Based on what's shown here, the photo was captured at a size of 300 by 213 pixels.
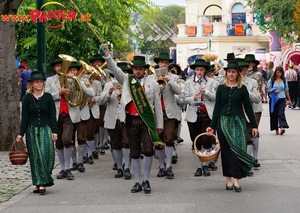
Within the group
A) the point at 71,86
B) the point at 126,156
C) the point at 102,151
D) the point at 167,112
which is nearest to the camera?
the point at 126,156

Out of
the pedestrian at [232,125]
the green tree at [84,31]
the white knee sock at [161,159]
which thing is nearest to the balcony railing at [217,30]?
the green tree at [84,31]

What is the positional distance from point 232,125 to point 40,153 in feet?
8.44

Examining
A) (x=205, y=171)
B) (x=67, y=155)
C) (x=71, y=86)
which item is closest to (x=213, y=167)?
(x=205, y=171)

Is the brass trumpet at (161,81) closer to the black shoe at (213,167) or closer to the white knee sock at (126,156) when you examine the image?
the white knee sock at (126,156)

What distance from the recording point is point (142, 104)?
11.7 metres

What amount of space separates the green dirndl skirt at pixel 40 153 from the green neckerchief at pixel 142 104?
48.0 inches

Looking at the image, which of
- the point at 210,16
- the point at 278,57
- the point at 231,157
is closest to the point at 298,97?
the point at 278,57

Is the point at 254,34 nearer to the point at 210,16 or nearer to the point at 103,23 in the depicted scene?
the point at 210,16

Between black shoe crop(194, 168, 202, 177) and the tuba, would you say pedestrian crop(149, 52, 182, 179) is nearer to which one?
black shoe crop(194, 168, 202, 177)

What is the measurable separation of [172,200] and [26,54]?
14.1 metres

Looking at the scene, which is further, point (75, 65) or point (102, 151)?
point (102, 151)

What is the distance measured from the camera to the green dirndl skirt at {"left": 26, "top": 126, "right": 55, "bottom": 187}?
11.5m

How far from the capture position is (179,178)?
1306cm

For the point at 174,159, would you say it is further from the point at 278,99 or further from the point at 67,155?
the point at 278,99
